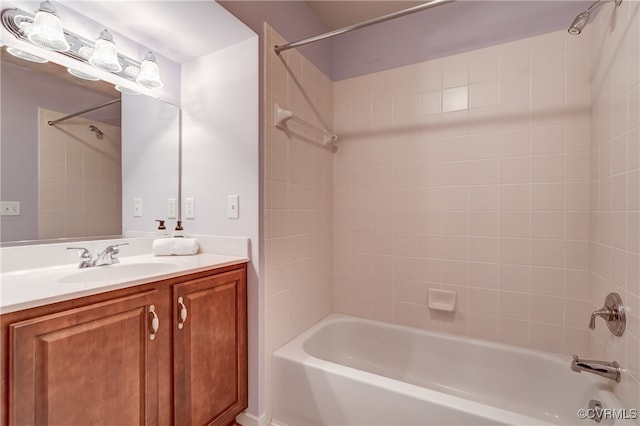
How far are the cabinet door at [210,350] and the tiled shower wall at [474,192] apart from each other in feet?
3.03

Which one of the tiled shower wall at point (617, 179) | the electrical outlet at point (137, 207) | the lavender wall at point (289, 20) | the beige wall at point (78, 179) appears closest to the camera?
the tiled shower wall at point (617, 179)

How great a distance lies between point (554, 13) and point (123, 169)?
2.54 meters

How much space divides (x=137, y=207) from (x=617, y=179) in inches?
93.0

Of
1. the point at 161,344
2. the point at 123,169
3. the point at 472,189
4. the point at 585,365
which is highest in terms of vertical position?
the point at 123,169

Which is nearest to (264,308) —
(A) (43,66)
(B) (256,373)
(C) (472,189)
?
(B) (256,373)

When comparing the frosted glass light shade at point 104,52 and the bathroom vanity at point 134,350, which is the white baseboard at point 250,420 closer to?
the bathroom vanity at point 134,350

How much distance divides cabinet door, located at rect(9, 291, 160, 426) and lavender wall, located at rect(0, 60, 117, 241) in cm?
65

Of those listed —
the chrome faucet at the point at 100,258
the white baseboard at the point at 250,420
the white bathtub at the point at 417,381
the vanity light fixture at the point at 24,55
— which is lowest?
the white baseboard at the point at 250,420

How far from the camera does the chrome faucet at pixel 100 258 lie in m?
1.34

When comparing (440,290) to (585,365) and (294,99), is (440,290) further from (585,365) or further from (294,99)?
(294,99)

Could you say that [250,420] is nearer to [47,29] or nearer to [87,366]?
[87,366]

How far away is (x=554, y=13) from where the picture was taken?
5.20 feet

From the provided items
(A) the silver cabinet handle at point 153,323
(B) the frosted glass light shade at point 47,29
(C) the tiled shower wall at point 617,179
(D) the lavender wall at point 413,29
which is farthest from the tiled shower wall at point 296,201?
(C) the tiled shower wall at point 617,179

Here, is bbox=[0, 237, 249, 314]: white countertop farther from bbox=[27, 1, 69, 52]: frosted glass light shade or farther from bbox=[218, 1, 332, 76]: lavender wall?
bbox=[218, 1, 332, 76]: lavender wall
